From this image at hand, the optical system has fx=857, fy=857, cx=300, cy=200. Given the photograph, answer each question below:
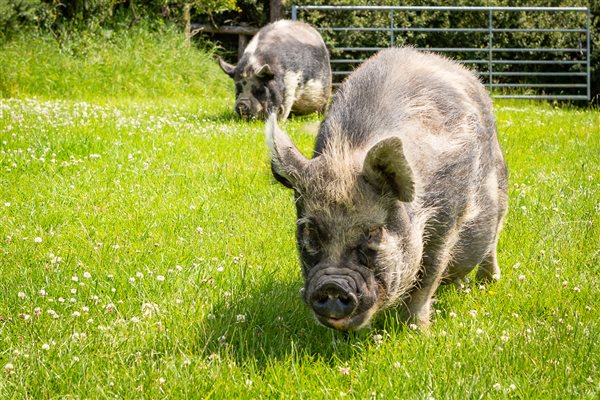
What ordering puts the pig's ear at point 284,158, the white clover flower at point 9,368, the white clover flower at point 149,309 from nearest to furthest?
the white clover flower at point 9,368 → the pig's ear at point 284,158 → the white clover flower at point 149,309

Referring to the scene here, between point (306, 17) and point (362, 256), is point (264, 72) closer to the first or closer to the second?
point (306, 17)

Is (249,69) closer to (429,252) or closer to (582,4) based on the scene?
(429,252)

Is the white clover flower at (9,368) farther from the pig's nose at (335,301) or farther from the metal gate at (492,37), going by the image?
the metal gate at (492,37)

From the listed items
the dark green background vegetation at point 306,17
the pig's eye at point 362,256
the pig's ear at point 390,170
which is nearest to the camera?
the pig's ear at point 390,170

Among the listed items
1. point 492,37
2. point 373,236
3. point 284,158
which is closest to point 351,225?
point 373,236

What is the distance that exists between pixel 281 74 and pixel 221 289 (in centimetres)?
734

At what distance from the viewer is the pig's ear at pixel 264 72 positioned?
11195 millimetres

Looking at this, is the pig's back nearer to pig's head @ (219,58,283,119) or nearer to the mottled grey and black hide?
the mottled grey and black hide

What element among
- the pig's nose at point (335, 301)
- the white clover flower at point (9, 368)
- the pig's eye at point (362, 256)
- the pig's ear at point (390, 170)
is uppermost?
the pig's ear at point (390, 170)

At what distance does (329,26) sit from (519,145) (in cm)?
943

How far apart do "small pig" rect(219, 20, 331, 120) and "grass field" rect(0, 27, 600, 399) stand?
87.7 inches

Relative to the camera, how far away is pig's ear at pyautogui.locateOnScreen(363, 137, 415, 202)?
11.9 ft

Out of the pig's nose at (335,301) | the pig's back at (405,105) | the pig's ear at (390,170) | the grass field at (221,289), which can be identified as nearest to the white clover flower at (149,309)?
the grass field at (221,289)

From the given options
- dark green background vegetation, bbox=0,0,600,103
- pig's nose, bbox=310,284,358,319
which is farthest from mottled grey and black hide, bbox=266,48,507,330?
dark green background vegetation, bbox=0,0,600,103
